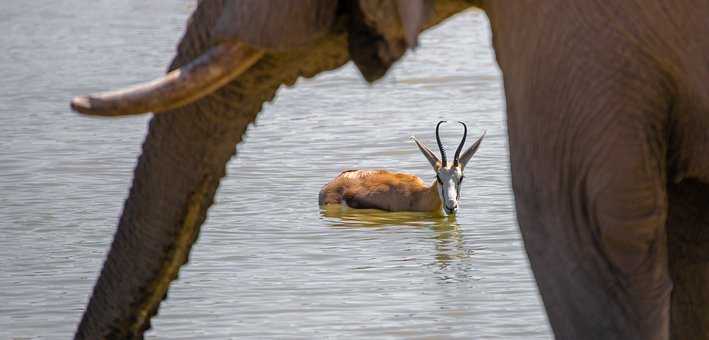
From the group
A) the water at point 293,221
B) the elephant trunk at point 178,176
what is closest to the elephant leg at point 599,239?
the elephant trunk at point 178,176

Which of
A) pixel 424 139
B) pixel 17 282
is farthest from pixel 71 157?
pixel 17 282

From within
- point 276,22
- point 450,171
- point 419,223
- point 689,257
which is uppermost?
point 276,22

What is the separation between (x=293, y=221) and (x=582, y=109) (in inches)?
308

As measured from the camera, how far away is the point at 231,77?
4492 mm

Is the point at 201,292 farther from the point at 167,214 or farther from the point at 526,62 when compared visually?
the point at 526,62

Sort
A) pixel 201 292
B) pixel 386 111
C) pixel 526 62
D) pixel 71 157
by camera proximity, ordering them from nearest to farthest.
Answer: pixel 526 62, pixel 201 292, pixel 71 157, pixel 386 111

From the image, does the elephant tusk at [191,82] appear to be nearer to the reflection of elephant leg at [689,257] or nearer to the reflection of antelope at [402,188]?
the reflection of elephant leg at [689,257]

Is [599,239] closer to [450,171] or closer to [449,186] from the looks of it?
[449,186]

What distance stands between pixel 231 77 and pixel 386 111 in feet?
38.0

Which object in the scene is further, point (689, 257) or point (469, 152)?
point (469, 152)

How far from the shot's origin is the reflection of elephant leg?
201 inches

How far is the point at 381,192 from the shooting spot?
1334 cm

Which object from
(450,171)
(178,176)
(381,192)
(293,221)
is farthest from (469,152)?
(178,176)

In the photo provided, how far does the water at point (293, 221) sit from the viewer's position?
8.76 m
